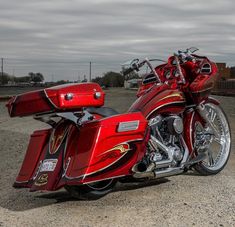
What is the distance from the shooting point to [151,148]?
5816 millimetres

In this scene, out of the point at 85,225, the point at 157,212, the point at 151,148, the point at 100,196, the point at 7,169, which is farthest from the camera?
the point at 7,169

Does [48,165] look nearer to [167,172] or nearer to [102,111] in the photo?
[102,111]

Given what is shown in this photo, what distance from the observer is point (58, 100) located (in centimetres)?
478

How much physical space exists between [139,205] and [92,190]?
52cm

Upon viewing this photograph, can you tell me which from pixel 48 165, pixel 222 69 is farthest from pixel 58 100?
pixel 222 69

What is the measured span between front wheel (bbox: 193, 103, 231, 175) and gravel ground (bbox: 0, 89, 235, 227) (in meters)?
0.14

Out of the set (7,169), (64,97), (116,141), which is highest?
(64,97)

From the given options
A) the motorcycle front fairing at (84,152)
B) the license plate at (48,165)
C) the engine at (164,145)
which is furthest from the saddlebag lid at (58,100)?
the engine at (164,145)

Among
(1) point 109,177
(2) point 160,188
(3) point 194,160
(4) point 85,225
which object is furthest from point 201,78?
(4) point 85,225

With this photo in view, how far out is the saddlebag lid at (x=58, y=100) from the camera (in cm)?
481

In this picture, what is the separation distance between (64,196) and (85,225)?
1.17 metres

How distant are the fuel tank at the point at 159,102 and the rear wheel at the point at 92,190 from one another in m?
0.92

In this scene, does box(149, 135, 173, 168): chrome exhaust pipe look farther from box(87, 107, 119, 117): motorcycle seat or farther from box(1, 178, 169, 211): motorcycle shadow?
box(87, 107, 119, 117): motorcycle seat

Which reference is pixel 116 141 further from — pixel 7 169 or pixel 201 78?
pixel 7 169
